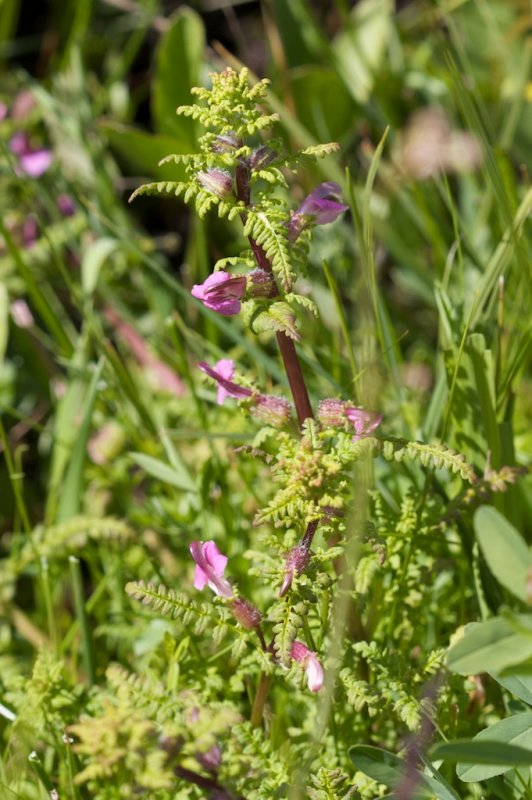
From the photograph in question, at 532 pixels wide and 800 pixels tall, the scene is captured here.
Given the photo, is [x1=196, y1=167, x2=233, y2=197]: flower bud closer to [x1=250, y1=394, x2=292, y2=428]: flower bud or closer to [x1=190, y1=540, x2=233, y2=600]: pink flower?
[x1=250, y1=394, x2=292, y2=428]: flower bud

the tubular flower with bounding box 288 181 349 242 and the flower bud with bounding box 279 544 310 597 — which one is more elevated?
the tubular flower with bounding box 288 181 349 242

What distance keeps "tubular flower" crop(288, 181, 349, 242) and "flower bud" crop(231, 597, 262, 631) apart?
45 cm

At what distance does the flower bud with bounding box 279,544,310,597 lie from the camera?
1.08 m

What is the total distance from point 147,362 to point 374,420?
1.22m

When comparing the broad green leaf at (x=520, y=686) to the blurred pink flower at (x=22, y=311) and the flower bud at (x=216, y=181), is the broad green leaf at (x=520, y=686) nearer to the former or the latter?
the flower bud at (x=216, y=181)

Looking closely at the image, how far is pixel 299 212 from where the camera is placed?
1174 mm

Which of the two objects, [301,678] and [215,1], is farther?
[215,1]

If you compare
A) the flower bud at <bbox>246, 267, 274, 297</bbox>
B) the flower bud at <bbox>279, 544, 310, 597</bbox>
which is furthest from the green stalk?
the flower bud at <bbox>246, 267, 274, 297</bbox>

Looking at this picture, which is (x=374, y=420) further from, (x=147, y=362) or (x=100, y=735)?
(x=147, y=362)

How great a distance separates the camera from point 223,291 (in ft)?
3.57

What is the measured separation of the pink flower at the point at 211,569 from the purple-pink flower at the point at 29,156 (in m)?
1.57

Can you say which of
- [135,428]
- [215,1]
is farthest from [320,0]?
[135,428]

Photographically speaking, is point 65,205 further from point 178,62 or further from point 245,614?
point 245,614

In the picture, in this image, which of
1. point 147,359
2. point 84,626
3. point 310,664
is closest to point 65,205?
point 147,359
